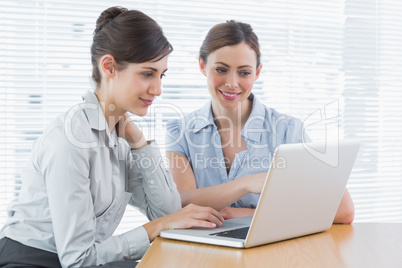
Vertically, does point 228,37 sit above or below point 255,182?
above

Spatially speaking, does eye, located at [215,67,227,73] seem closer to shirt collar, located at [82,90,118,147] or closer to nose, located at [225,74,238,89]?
nose, located at [225,74,238,89]

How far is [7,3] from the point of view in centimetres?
247

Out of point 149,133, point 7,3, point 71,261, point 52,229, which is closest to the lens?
point 71,261

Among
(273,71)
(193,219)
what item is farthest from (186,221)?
(273,71)

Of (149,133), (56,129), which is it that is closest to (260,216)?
(56,129)

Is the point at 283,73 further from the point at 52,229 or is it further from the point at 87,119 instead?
the point at 52,229

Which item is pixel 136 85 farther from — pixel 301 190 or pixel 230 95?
pixel 301 190

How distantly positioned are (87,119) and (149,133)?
1.36 m

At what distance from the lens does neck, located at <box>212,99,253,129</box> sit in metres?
1.99

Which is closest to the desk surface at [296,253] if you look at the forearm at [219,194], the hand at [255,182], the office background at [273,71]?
the hand at [255,182]

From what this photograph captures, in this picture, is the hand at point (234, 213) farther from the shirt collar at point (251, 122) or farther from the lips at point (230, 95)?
the lips at point (230, 95)

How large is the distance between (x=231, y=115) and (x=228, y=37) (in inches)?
13.9

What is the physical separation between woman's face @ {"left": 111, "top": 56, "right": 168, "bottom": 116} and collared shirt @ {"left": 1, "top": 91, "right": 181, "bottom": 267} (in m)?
0.09

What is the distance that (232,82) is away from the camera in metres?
1.88
